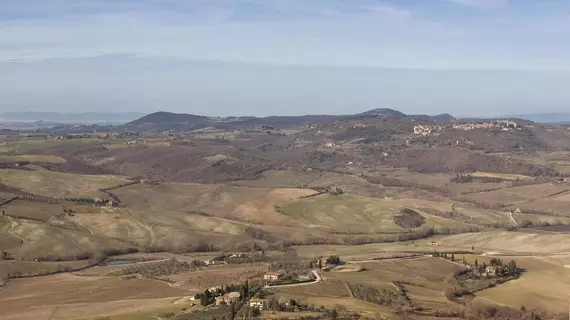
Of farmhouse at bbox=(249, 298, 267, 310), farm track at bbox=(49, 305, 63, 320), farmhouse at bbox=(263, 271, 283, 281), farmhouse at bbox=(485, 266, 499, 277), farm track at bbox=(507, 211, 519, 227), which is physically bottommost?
farm track at bbox=(507, 211, 519, 227)

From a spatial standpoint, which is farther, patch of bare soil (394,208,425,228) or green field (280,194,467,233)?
green field (280,194,467,233)

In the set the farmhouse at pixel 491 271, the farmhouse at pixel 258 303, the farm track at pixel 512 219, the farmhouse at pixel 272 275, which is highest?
the farmhouse at pixel 258 303

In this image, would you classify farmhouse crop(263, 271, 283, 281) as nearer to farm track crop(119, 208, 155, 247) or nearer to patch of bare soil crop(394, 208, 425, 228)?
farm track crop(119, 208, 155, 247)

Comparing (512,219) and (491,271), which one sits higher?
(491,271)

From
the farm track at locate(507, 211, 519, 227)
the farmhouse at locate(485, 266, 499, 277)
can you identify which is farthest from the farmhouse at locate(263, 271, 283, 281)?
the farm track at locate(507, 211, 519, 227)

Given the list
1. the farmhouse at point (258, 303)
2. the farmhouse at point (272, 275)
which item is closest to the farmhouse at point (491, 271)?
the farmhouse at point (272, 275)

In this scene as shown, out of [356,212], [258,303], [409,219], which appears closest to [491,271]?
[258,303]

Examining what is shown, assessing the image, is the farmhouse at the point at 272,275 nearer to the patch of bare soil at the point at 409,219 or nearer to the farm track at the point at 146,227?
the farm track at the point at 146,227

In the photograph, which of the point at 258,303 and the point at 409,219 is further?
the point at 409,219

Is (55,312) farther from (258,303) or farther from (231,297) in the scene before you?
(258,303)
